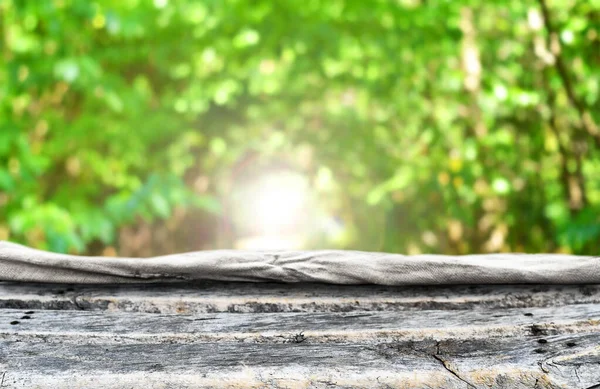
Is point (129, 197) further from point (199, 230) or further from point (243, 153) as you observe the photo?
point (199, 230)

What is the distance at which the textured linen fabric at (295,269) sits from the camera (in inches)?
36.0

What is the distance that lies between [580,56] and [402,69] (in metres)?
1.10

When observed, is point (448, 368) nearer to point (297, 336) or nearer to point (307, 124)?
point (297, 336)

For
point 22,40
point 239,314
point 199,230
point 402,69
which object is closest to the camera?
point 239,314

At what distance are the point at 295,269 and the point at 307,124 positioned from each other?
3.91 metres

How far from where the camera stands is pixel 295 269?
3.05 feet

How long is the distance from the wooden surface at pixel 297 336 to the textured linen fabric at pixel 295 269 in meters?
0.02

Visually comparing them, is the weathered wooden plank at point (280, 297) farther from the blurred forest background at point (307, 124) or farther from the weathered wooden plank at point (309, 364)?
the blurred forest background at point (307, 124)

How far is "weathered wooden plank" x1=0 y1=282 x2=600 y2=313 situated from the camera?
0.90 meters

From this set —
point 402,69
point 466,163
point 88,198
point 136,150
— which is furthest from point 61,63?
point 466,163

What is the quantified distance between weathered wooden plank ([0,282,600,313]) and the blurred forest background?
241cm

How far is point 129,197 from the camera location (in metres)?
3.44

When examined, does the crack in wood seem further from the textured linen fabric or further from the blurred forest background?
the blurred forest background

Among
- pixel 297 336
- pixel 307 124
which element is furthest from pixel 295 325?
pixel 307 124
